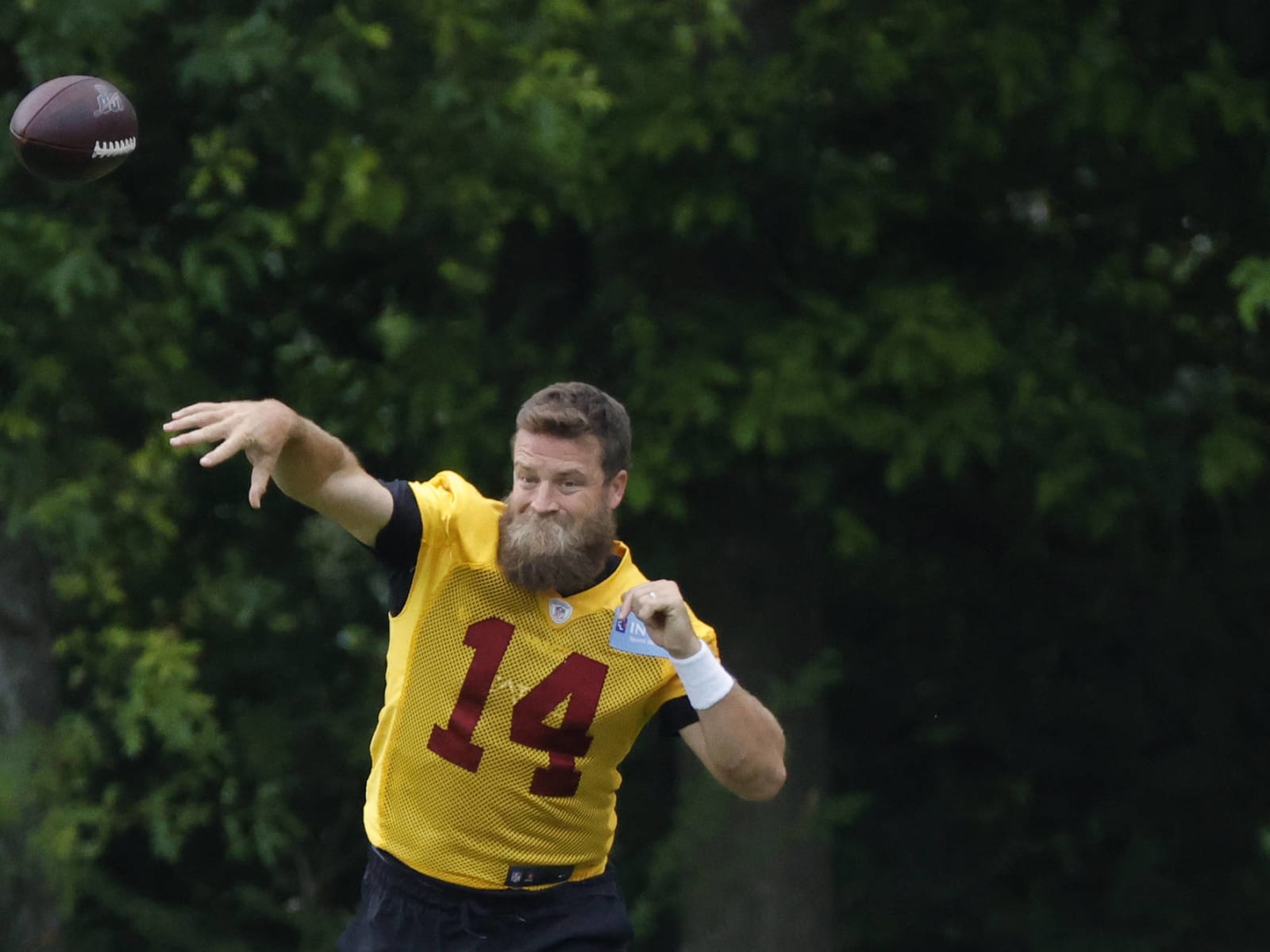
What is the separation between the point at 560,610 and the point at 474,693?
0.86ft

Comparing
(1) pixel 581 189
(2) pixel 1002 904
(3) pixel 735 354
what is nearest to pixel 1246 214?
(3) pixel 735 354

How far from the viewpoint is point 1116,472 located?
920 centimetres

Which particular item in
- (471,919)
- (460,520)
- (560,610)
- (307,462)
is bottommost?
(471,919)

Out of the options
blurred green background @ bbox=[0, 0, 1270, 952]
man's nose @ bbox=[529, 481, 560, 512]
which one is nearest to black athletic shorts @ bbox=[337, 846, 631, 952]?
man's nose @ bbox=[529, 481, 560, 512]

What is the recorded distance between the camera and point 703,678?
Result: 422 cm

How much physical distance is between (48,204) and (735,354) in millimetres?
2928

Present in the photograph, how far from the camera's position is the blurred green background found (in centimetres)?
809

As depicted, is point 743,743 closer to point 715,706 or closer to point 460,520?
point 715,706

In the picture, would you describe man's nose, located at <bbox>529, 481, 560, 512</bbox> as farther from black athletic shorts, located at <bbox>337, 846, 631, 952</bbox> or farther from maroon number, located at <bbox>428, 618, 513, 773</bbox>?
black athletic shorts, located at <bbox>337, 846, 631, 952</bbox>

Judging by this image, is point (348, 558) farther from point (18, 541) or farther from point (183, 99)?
point (183, 99)

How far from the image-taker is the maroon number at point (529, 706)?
4523mm

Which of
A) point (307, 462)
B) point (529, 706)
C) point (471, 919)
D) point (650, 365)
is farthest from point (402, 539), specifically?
point (650, 365)

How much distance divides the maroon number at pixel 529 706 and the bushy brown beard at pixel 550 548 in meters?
0.14

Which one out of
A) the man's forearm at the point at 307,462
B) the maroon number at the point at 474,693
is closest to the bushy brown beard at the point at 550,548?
the maroon number at the point at 474,693
